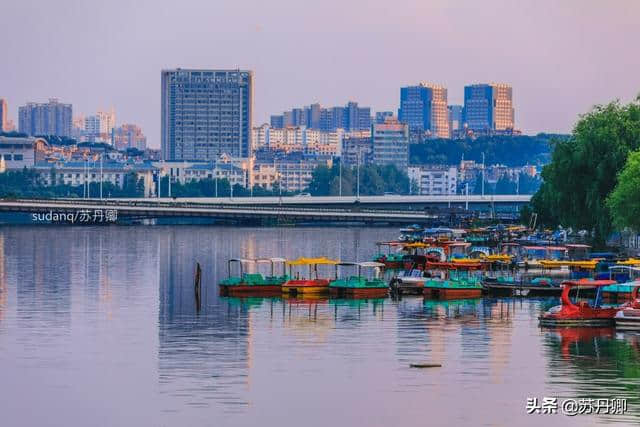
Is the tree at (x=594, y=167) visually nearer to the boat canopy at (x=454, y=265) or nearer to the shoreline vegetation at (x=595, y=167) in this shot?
the shoreline vegetation at (x=595, y=167)

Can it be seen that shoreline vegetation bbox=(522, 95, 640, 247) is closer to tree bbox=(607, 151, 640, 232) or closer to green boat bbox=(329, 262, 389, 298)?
tree bbox=(607, 151, 640, 232)

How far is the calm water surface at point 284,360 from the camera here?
42938 millimetres

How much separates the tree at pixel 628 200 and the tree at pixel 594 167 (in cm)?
656

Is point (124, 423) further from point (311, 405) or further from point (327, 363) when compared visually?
point (327, 363)

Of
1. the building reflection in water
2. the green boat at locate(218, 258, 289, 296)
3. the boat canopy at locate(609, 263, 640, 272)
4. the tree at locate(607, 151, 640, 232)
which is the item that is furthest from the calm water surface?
the tree at locate(607, 151, 640, 232)

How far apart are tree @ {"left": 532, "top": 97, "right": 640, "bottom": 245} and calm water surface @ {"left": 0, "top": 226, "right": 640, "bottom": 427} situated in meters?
24.5

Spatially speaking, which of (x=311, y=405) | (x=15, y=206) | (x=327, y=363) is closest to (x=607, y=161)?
(x=327, y=363)

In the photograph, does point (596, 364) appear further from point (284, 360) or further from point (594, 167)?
point (594, 167)

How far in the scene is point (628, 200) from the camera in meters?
82.5

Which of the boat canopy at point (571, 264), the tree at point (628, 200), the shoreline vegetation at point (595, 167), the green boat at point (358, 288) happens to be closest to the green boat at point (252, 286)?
the green boat at point (358, 288)

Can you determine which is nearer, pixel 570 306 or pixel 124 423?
pixel 124 423

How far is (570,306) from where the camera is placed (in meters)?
59.1

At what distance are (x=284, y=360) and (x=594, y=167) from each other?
156 ft

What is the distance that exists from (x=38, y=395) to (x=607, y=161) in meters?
54.7
